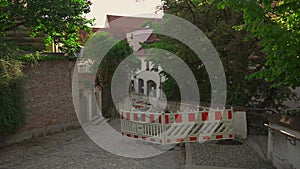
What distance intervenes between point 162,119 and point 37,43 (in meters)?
8.62

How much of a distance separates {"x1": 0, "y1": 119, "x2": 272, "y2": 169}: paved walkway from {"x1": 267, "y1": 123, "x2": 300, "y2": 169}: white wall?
1.18 ft

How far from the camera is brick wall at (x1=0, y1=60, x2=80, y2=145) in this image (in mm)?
12672

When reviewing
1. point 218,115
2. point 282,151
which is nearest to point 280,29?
point 282,151

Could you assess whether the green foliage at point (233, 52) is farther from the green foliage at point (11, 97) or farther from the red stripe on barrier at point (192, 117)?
the green foliage at point (11, 97)

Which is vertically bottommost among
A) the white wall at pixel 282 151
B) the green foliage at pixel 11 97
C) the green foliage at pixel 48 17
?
the white wall at pixel 282 151

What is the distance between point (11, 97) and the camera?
10.4 meters

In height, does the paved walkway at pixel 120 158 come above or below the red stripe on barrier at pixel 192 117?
below

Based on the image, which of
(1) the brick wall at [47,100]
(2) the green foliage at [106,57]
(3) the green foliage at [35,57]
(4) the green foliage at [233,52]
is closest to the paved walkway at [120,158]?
(1) the brick wall at [47,100]

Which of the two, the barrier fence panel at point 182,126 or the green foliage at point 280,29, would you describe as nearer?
the green foliage at point 280,29

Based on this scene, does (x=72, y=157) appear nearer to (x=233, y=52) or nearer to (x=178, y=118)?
(x=178, y=118)

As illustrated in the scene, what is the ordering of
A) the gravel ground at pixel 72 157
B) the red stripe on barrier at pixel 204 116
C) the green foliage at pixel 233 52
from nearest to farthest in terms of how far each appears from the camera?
the gravel ground at pixel 72 157
the red stripe on barrier at pixel 204 116
the green foliage at pixel 233 52

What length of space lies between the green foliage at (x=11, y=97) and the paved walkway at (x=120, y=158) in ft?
2.90

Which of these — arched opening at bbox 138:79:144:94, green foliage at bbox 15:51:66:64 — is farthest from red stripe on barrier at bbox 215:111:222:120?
arched opening at bbox 138:79:144:94

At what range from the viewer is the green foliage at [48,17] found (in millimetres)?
12633
